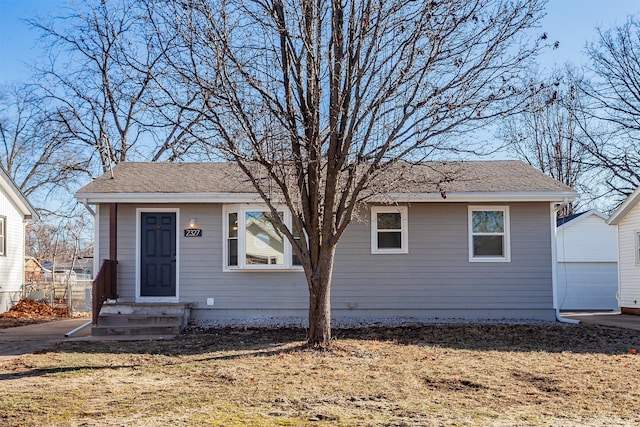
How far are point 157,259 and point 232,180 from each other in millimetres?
2215

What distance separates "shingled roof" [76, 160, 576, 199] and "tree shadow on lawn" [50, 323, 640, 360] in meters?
2.61

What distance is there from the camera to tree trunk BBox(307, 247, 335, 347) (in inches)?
348

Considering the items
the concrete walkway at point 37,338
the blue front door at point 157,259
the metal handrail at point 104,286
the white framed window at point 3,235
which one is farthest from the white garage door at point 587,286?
the white framed window at point 3,235

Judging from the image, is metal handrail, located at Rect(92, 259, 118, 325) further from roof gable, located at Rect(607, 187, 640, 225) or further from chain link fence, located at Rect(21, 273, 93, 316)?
roof gable, located at Rect(607, 187, 640, 225)

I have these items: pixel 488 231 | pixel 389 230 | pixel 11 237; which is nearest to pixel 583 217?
pixel 488 231

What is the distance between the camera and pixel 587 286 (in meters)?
21.8

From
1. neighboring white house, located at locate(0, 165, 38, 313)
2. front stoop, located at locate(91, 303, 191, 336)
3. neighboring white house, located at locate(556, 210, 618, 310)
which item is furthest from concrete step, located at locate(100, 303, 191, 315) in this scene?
neighboring white house, located at locate(556, 210, 618, 310)

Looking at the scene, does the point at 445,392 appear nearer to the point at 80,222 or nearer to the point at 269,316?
the point at 269,316

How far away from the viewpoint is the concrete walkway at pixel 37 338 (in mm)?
9531

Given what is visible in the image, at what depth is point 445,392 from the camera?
20.8 feet

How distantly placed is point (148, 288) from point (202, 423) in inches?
309

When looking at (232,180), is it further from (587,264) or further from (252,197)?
(587,264)

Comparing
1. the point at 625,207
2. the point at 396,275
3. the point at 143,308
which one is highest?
the point at 625,207

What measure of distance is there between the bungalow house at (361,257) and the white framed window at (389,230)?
0.02m
